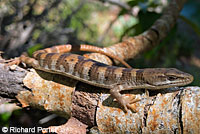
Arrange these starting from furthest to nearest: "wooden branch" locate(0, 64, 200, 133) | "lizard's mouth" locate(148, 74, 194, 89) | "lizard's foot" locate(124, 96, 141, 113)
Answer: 1. "lizard's mouth" locate(148, 74, 194, 89)
2. "lizard's foot" locate(124, 96, 141, 113)
3. "wooden branch" locate(0, 64, 200, 133)

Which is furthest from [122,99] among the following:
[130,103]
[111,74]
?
[111,74]

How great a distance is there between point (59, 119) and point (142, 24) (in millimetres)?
2850

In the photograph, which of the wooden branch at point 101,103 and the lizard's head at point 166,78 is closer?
the wooden branch at point 101,103

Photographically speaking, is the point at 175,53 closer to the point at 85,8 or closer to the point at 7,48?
the point at 85,8

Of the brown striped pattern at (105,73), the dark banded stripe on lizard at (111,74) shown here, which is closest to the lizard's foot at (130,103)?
the dark banded stripe on lizard at (111,74)

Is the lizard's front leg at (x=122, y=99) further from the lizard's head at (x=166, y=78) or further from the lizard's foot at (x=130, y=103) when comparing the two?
the lizard's head at (x=166, y=78)

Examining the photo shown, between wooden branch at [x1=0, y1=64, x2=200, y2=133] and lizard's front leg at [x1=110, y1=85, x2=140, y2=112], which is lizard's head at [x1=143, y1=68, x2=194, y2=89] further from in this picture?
lizard's front leg at [x1=110, y1=85, x2=140, y2=112]

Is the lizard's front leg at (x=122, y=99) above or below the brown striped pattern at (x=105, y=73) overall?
below

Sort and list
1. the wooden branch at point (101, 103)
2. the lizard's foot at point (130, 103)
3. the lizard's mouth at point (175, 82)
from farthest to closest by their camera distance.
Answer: the lizard's mouth at point (175, 82) < the lizard's foot at point (130, 103) < the wooden branch at point (101, 103)

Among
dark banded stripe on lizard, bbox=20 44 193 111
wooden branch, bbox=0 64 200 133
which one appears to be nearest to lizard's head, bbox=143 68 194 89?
dark banded stripe on lizard, bbox=20 44 193 111

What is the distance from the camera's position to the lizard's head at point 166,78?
2713 millimetres

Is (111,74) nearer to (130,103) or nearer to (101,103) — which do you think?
(101,103)

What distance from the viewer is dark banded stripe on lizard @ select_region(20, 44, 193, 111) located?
2.74 m

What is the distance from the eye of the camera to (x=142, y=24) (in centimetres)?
524
